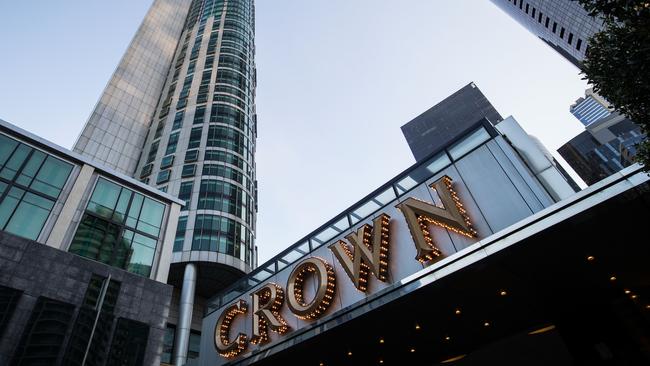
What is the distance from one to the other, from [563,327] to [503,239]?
8173mm

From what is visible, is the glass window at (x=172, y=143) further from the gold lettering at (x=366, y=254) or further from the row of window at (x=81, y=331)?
the gold lettering at (x=366, y=254)

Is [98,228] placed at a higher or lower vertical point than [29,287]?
higher

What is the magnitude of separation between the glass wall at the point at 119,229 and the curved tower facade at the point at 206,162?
667 inches

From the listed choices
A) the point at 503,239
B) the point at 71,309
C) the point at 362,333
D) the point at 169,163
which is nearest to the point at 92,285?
the point at 71,309

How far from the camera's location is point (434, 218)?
45.2 ft

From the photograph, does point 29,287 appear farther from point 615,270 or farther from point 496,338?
point 615,270

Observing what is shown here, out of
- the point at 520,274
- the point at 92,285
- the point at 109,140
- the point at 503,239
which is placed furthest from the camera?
the point at 109,140

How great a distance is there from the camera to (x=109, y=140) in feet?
205

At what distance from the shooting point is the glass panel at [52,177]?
2231 centimetres

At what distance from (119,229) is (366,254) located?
18.1 meters

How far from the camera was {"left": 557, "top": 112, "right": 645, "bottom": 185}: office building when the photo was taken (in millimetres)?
131750

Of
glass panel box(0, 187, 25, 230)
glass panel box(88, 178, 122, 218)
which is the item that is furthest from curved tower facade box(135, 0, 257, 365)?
glass panel box(0, 187, 25, 230)

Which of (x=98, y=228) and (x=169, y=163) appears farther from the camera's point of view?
(x=169, y=163)

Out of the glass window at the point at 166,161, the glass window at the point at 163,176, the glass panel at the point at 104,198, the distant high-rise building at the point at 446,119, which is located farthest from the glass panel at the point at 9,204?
the distant high-rise building at the point at 446,119
